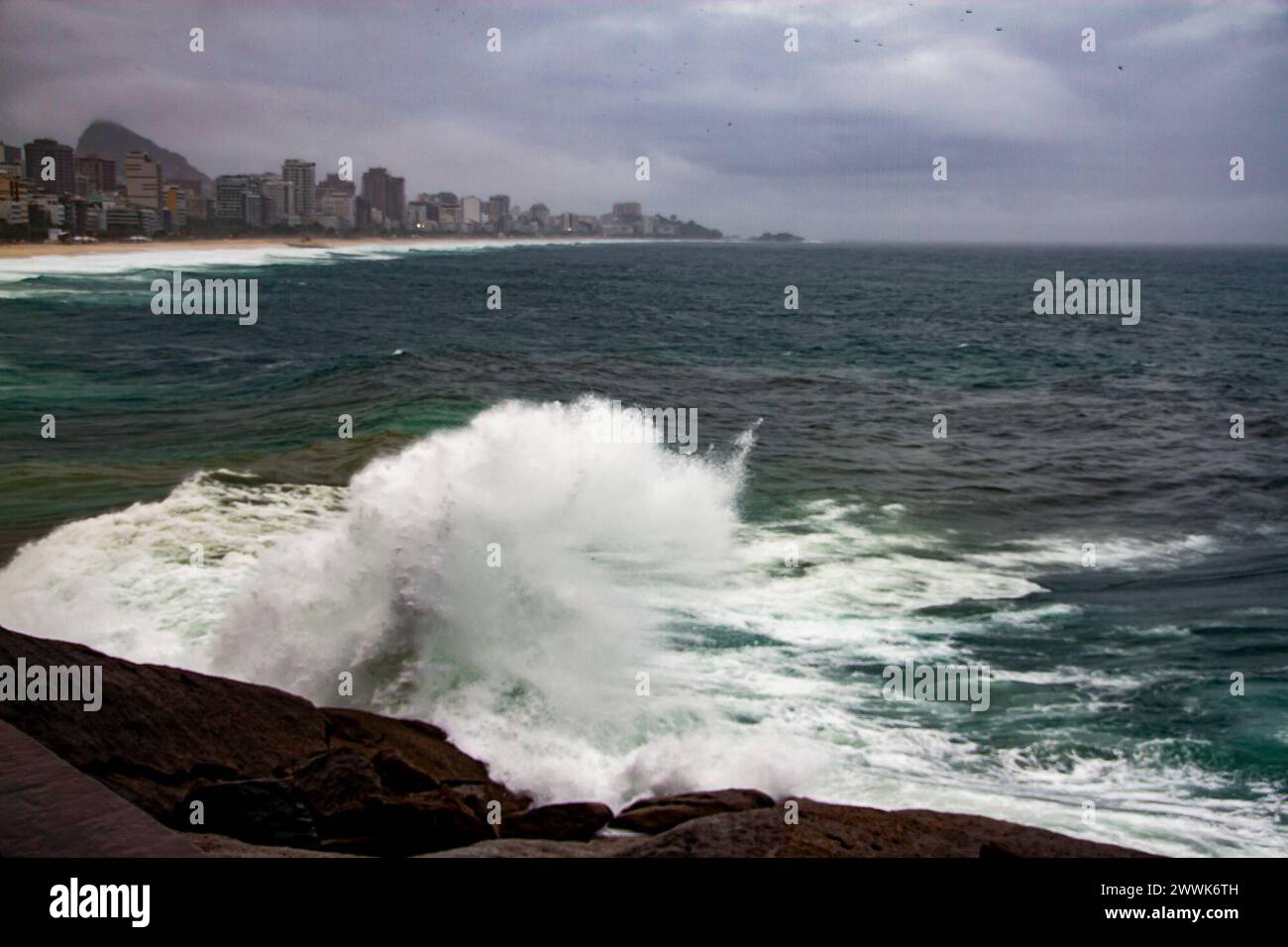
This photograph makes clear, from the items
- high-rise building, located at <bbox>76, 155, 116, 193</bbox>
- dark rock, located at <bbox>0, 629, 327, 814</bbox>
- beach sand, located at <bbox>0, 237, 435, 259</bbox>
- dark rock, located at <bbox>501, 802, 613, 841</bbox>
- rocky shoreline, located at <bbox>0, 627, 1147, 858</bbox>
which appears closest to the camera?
rocky shoreline, located at <bbox>0, 627, 1147, 858</bbox>

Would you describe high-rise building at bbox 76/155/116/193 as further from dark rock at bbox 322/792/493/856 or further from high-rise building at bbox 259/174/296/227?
dark rock at bbox 322/792/493/856

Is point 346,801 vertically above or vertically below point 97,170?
below

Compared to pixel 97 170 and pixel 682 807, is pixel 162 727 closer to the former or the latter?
pixel 682 807

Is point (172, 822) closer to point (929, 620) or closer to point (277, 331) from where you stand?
point (929, 620)

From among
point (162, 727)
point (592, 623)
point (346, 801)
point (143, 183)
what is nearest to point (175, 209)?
point (143, 183)

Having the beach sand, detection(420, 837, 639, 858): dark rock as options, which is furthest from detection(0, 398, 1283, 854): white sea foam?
the beach sand

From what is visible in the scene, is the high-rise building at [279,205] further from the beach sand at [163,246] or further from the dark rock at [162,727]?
the dark rock at [162,727]

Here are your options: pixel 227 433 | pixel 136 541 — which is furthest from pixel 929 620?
pixel 227 433
